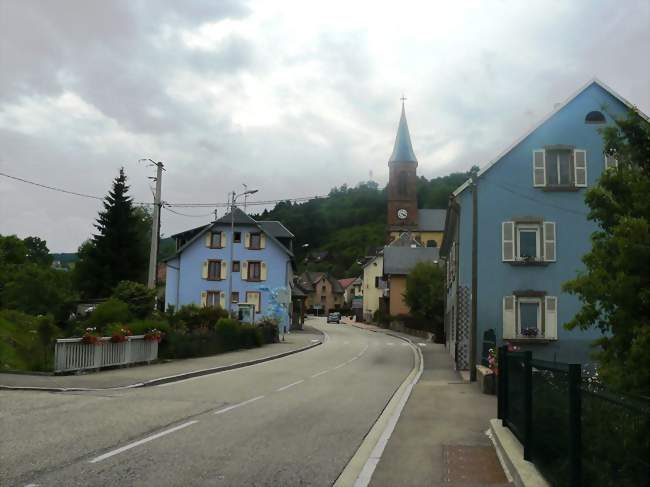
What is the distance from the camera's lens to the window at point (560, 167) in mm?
26781

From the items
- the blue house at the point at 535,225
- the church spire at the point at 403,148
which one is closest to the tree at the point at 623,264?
the blue house at the point at 535,225

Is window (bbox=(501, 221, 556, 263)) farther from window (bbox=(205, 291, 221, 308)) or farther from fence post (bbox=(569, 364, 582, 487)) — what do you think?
window (bbox=(205, 291, 221, 308))

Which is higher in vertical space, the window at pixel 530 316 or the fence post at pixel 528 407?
the window at pixel 530 316

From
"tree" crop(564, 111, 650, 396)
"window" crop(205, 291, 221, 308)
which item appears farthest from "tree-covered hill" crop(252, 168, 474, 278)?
"tree" crop(564, 111, 650, 396)

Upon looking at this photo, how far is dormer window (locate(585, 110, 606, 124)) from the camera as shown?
1061 inches

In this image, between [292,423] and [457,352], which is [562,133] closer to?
[457,352]

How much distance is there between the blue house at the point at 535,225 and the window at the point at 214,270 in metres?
32.3

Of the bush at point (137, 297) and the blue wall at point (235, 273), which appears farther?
the blue wall at point (235, 273)

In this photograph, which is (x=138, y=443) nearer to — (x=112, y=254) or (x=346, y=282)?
(x=112, y=254)

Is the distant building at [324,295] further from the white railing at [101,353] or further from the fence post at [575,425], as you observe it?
the fence post at [575,425]

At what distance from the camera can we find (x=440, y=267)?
57406 mm

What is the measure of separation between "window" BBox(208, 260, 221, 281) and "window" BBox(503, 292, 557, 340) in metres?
33.8

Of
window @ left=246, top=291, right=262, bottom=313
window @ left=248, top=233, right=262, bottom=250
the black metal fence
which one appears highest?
window @ left=248, top=233, right=262, bottom=250

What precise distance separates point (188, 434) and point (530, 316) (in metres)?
19.7
